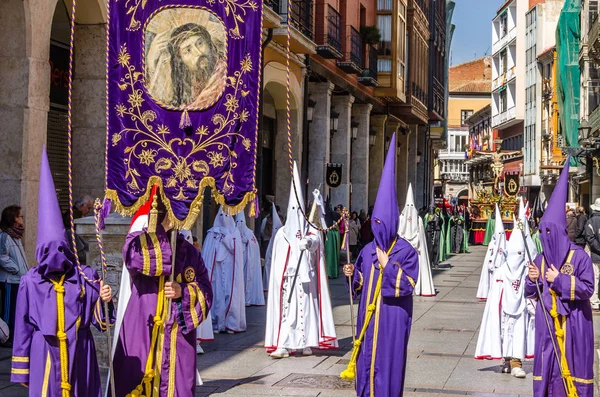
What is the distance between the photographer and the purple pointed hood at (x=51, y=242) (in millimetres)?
6707

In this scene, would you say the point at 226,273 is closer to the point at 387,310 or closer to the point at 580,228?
the point at 387,310

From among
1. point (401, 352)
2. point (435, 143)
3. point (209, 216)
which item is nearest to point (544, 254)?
point (401, 352)

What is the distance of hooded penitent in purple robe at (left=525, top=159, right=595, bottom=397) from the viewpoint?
800 centimetres

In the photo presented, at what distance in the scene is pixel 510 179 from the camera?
42.0 meters

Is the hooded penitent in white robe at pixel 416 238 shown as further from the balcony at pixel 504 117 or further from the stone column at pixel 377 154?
the balcony at pixel 504 117

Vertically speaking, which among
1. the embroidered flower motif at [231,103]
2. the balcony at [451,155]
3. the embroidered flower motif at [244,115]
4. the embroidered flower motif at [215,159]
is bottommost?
the embroidered flower motif at [215,159]

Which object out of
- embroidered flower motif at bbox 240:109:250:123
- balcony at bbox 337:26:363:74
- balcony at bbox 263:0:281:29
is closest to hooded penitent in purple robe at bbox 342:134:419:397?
embroidered flower motif at bbox 240:109:250:123

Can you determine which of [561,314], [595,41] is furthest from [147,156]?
[595,41]

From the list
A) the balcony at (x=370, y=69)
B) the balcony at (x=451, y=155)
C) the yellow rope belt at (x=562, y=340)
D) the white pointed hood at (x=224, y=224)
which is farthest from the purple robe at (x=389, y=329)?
the balcony at (x=451, y=155)

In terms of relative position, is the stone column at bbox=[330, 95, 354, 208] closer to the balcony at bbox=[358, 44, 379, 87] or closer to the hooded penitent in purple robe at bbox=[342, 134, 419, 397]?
the balcony at bbox=[358, 44, 379, 87]

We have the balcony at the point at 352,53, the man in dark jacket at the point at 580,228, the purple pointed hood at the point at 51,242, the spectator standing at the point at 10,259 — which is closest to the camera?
the purple pointed hood at the point at 51,242

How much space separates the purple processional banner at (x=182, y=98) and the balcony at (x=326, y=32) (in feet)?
56.8

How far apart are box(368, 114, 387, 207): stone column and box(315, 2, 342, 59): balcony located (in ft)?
30.0

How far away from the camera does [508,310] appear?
11.2 metres
